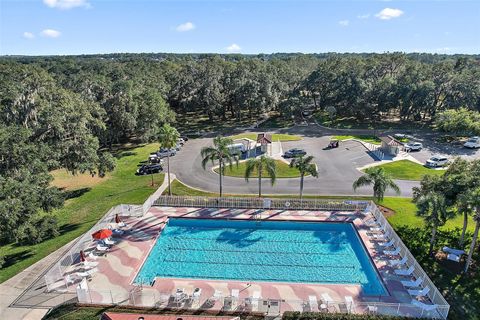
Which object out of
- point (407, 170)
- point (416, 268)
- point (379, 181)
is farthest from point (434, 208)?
point (407, 170)

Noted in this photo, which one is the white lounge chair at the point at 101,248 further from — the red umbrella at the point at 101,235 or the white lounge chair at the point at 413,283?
the white lounge chair at the point at 413,283

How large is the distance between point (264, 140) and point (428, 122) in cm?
4788

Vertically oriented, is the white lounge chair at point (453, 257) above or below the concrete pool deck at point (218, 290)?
above

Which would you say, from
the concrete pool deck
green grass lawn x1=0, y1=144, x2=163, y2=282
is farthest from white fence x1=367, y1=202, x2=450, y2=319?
green grass lawn x1=0, y1=144, x2=163, y2=282

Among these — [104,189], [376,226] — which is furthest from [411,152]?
[104,189]

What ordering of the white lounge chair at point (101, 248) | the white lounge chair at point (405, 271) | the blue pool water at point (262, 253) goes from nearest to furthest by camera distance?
the white lounge chair at point (405, 271), the blue pool water at point (262, 253), the white lounge chair at point (101, 248)

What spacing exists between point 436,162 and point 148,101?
5316 centimetres

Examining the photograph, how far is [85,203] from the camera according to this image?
136 ft

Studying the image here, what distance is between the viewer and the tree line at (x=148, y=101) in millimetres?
37250

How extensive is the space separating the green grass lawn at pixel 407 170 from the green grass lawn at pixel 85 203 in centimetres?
3431

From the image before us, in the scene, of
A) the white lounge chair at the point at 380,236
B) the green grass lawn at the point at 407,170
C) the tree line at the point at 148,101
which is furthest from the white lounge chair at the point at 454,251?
the tree line at the point at 148,101

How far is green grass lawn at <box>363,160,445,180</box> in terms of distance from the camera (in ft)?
155

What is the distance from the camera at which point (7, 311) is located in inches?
902

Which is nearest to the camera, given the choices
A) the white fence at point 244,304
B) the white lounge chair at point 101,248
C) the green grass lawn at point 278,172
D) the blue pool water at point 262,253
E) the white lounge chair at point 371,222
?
the white fence at point 244,304
